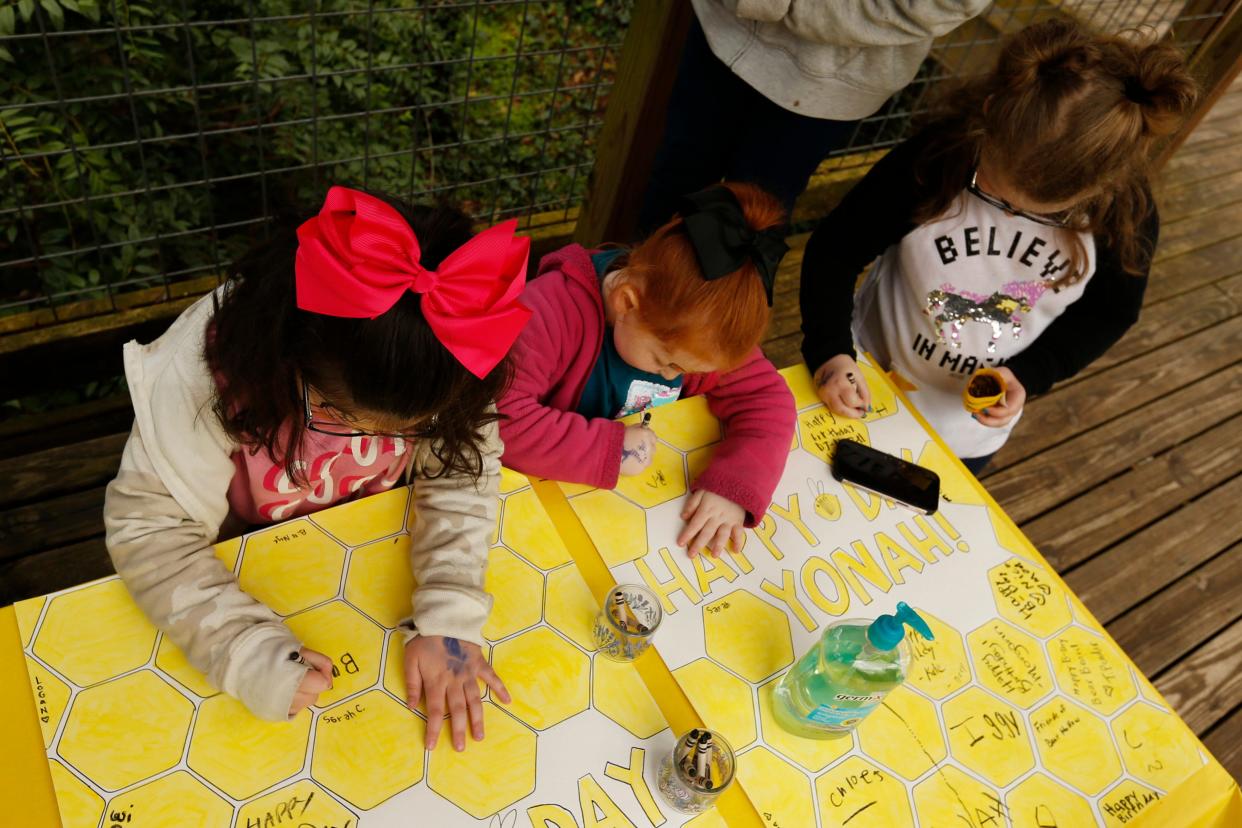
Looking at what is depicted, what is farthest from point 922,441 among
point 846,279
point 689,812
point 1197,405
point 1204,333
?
point 1204,333

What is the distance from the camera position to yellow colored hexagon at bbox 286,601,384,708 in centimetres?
90

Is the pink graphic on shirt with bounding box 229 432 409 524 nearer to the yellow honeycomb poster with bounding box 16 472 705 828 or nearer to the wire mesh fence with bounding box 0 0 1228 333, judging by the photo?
the yellow honeycomb poster with bounding box 16 472 705 828

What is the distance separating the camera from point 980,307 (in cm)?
160

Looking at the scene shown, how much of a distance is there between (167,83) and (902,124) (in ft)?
8.19

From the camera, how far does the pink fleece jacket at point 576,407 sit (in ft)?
3.79

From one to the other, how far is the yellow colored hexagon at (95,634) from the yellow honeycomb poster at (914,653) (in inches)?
21.0

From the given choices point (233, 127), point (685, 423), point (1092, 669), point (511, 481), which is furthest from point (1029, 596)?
point (233, 127)

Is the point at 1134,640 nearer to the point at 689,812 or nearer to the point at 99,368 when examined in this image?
the point at 689,812

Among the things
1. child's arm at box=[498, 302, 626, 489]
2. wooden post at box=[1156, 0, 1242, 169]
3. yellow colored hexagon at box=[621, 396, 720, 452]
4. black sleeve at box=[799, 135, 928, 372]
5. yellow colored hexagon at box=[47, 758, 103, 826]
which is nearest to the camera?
yellow colored hexagon at box=[47, 758, 103, 826]

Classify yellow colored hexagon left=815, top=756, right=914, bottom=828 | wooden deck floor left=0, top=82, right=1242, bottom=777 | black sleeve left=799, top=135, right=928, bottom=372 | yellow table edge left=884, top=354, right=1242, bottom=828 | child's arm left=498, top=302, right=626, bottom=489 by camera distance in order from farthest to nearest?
1. wooden deck floor left=0, top=82, right=1242, bottom=777
2. black sleeve left=799, top=135, right=928, bottom=372
3. child's arm left=498, top=302, right=626, bottom=489
4. yellow table edge left=884, top=354, right=1242, bottom=828
5. yellow colored hexagon left=815, top=756, right=914, bottom=828

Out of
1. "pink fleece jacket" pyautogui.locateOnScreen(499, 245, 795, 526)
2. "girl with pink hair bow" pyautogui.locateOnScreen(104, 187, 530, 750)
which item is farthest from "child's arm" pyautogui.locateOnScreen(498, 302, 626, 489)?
"girl with pink hair bow" pyautogui.locateOnScreen(104, 187, 530, 750)

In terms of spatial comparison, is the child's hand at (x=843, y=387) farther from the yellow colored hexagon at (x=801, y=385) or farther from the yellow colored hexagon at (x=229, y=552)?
the yellow colored hexagon at (x=229, y=552)

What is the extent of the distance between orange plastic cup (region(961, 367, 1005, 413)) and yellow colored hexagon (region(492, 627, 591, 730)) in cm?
90

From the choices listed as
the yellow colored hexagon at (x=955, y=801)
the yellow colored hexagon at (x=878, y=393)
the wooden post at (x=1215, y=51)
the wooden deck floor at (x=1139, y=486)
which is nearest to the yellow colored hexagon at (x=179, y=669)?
the yellow colored hexagon at (x=955, y=801)
